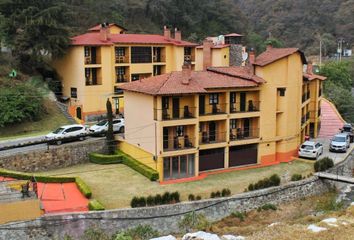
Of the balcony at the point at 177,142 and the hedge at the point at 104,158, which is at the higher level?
the balcony at the point at 177,142

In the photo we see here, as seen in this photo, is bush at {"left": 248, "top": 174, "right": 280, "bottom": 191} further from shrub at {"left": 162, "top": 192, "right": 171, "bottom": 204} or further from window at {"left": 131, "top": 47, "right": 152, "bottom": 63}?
window at {"left": 131, "top": 47, "right": 152, "bottom": 63}

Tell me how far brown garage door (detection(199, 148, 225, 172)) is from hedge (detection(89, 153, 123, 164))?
24.4ft

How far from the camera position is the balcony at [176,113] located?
1429 inches

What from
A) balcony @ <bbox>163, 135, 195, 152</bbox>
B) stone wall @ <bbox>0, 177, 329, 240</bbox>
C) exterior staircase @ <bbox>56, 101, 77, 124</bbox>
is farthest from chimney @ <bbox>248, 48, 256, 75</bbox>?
exterior staircase @ <bbox>56, 101, 77, 124</bbox>

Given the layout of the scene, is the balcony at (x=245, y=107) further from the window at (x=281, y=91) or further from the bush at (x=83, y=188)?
the bush at (x=83, y=188)

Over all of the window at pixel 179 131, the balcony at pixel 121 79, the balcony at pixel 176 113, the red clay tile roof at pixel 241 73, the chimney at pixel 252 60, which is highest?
the chimney at pixel 252 60

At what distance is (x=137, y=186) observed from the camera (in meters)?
35.0

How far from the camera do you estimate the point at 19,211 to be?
27.4m

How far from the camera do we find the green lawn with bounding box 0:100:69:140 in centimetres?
4550

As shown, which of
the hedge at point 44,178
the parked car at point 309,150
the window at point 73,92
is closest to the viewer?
the hedge at point 44,178

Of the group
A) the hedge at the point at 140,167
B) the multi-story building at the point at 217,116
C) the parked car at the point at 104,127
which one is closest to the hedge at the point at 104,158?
the hedge at the point at 140,167

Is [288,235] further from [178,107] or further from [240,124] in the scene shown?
[240,124]

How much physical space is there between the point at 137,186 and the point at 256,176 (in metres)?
10.1

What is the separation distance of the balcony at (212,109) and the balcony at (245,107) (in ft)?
3.02
